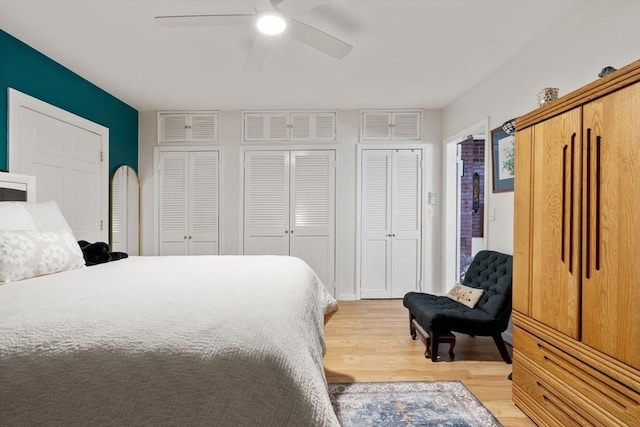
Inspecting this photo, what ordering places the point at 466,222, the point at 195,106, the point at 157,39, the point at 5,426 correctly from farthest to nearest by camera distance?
the point at 466,222 < the point at 195,106 < the point at 157,39 < the point at 5,426

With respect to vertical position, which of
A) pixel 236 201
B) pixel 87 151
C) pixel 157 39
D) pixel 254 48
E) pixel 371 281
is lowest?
pixel 371 281

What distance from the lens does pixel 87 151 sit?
356 cm

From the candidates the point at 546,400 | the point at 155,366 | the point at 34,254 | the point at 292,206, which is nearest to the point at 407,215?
the point at 292,206

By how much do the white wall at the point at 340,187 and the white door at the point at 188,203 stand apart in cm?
14

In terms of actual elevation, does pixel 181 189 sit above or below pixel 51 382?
above

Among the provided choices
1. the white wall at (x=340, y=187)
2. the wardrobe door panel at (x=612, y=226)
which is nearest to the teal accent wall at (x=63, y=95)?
the white wall at (x=340, y=187)

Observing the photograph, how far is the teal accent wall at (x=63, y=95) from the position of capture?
2621mm

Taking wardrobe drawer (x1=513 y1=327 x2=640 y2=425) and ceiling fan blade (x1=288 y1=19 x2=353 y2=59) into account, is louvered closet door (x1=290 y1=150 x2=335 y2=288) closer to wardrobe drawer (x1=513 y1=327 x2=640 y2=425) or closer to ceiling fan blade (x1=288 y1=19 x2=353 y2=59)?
ceiling fan blade (x1=288 y1=19 x2=353 y2=59)

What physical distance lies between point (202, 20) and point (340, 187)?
287cm

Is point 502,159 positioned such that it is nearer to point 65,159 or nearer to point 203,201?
point 203,201

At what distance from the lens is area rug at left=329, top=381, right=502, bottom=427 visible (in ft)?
6.17

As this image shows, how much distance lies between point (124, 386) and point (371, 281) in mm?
4048

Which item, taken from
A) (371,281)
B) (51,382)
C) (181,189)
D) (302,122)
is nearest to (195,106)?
(181,189)

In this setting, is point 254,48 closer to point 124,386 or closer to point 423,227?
point 124,386
